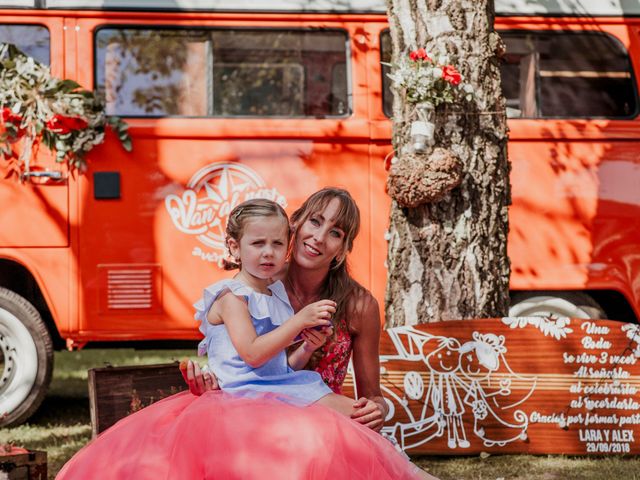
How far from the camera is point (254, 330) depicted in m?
2.66

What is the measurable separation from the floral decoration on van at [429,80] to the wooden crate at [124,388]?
1771 millimetres

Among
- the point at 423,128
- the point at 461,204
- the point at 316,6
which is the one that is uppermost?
the point at 316,6

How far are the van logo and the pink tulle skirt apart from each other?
2.76 m

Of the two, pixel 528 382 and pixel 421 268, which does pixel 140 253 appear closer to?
pixel 421 268

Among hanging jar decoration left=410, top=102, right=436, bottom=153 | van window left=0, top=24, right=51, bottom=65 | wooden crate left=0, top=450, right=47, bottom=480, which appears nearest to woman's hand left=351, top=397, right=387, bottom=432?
wooden crate left=0, top=450, right=47, bottom=480

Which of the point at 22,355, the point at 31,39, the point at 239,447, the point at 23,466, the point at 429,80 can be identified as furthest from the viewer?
the point at 31,39

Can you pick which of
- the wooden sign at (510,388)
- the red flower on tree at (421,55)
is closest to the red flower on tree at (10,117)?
the red flower on tree at (421,55)

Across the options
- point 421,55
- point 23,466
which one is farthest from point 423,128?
point 23,466

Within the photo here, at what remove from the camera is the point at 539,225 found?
5.38 meters

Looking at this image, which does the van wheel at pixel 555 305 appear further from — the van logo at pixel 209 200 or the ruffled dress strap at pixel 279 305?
the ruffled dress strap at pixel 279 305

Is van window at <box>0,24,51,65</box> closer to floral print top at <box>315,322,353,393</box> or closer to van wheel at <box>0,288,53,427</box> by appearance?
van wheel at <box>0,288,53,427</box>

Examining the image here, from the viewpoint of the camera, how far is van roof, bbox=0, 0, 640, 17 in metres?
5.37

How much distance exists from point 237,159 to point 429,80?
4.56ft

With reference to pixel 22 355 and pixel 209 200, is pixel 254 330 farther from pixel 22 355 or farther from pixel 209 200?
pixel 22 355
